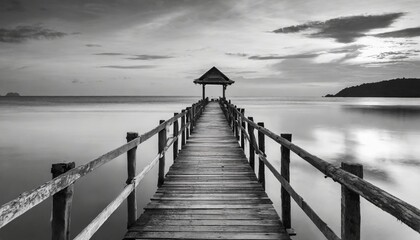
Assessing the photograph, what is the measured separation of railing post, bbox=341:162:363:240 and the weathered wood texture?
145cm

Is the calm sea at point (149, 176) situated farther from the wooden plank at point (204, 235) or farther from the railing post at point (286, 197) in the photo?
the wooden plank at point (204, 235)

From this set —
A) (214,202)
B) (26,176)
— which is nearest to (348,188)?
(214,202)

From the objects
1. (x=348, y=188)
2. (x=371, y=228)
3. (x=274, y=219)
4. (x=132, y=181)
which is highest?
(x=348, y=188)

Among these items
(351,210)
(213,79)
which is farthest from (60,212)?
(213,79)

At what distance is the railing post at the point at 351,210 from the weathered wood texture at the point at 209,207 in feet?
4.76

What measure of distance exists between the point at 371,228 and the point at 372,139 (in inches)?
718

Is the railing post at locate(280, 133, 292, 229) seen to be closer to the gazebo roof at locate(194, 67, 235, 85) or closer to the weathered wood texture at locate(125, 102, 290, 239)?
the weathered wood texture at locate(125, 102, 290, 239)

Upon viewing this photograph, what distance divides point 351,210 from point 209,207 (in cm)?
260

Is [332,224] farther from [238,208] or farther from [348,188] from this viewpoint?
[348,188]

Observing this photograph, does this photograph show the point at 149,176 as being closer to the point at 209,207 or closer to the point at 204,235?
the point at 209,207

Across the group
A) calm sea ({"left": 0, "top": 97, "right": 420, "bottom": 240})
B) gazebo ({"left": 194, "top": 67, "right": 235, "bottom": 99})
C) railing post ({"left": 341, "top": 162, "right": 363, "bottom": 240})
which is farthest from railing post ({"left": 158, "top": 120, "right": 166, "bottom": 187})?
gazebo ({"left": 194, "top": 67, "right": 235, "bottom": 99})

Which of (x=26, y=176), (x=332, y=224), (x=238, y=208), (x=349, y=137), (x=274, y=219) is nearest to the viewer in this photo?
(x=274, y=219)

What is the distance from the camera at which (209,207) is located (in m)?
4.41

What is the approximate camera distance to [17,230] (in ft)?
25.0
